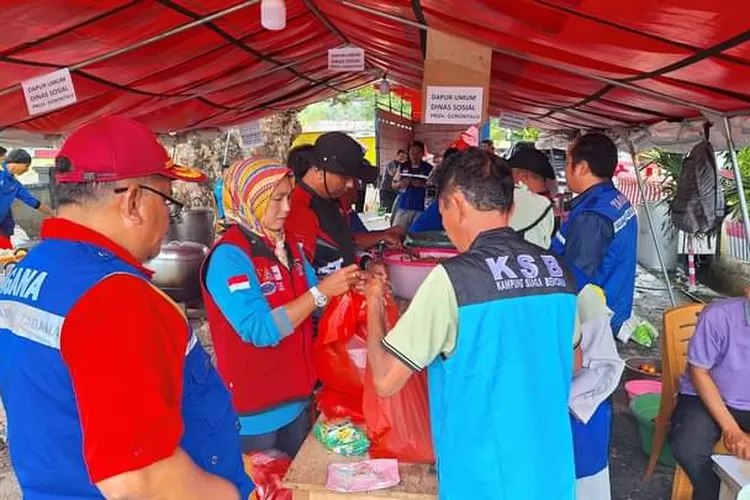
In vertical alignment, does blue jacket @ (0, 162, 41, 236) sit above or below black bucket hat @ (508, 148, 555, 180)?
below

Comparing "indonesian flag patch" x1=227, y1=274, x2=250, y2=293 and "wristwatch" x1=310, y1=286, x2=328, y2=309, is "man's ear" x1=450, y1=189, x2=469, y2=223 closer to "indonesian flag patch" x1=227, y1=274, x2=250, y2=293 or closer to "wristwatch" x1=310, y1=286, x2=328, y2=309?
"wristwatch" x1=310, y1=286, x2=328, y2=309

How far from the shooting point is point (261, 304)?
1.75m

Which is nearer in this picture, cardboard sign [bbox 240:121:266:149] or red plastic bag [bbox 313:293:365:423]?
red plastic bag [bbox 313:293:365:423]

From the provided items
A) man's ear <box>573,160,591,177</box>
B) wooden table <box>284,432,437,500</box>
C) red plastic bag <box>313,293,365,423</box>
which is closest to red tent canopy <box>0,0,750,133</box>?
man's ear <box>573,160,591,177</box>

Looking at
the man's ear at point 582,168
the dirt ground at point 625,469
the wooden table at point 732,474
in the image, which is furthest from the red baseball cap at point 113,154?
the dirt ground at point 625,469

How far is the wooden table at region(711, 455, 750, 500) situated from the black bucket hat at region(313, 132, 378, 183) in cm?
168

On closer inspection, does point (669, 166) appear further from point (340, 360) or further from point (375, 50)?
point (340, 360)

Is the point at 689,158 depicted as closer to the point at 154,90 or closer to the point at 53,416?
the point at 154,90

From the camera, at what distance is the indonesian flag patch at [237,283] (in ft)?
5.66

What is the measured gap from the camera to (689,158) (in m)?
3.79

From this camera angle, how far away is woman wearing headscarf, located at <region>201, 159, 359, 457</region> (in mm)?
1745

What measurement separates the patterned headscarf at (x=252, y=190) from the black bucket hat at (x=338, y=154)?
56 centimetres

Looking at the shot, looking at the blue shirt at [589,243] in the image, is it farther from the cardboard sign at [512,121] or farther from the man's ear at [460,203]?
the cardboard sign at [512,121]

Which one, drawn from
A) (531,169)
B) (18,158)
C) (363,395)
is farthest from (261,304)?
(18,158)
